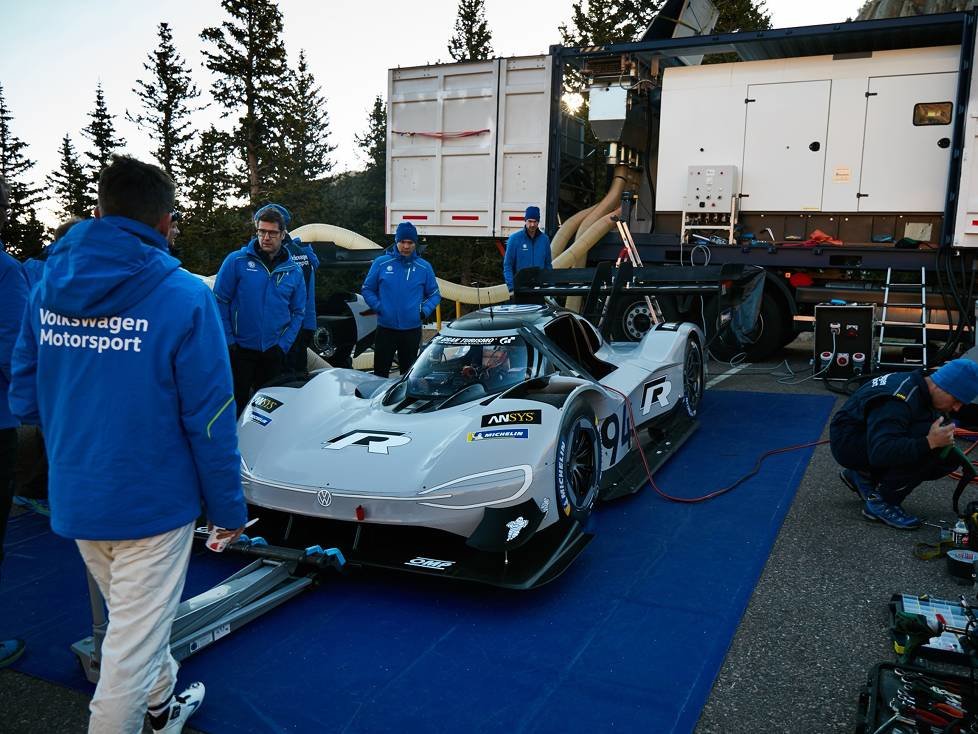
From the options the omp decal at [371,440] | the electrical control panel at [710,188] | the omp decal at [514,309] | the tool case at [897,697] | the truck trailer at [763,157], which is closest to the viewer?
the tool case at [897,697]

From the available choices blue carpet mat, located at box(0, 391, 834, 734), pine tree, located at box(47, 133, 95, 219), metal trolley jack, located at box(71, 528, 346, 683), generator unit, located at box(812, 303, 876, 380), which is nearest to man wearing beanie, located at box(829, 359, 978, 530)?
blue carpet mat, located at box(0, 391, 834, 734)

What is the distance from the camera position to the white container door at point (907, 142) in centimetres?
898

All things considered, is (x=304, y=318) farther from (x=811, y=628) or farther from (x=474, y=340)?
(x=811, y=628)

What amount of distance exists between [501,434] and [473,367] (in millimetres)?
1064

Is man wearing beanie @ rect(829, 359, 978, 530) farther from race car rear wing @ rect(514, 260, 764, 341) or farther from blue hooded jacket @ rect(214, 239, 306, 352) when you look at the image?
blue hooded jacket @ rect(214, 239, 306, 352)

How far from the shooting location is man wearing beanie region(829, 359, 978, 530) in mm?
4344

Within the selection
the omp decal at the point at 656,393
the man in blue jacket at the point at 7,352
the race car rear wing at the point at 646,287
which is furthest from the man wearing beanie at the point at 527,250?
the man in blue jacket at the point at 7,352

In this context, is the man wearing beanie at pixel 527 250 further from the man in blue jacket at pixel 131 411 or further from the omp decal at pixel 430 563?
the man in blue jacket at pixel 131 411

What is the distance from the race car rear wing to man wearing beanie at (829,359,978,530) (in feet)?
7.77

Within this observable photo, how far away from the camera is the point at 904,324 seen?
27.9ft

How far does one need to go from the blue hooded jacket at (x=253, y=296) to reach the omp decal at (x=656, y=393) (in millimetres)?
2662

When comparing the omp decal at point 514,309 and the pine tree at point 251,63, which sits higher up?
the pine tree at point 251,63

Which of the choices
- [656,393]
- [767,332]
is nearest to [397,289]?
[656,393]

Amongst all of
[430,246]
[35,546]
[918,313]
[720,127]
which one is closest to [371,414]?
[35,546]
